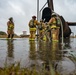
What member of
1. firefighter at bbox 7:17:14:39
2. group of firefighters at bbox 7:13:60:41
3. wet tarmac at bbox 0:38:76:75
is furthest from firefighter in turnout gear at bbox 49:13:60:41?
wet tarmac at bbox 0:38:76:75

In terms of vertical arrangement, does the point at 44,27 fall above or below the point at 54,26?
above

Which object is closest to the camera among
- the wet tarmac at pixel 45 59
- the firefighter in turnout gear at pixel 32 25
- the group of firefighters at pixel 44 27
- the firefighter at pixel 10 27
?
the wet tarmac at pixel 45 59

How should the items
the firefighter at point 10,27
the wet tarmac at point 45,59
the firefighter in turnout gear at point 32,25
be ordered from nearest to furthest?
the wet tarmac at point 45,59, the firefighter in turnout gear at point 32,25, the firefighter at point 10,27

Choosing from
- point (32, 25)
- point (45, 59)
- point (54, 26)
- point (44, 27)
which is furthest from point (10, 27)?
point (45, 59)

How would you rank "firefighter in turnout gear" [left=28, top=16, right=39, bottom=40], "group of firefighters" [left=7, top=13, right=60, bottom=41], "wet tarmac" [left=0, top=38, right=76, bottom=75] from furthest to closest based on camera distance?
1. "firefighter in turnout gear" [left=28, top=16, right=39, bottom=40]
2. "group of firefighters" [left=7, top=13, right=60, bottom=41]
3. "wet tarmac" [left=0, top=38, right=76, bottom=75]

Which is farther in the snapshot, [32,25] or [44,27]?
[44,27]

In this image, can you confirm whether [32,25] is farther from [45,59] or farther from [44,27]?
[45,59]

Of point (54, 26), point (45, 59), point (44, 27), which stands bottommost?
point (45, 59)

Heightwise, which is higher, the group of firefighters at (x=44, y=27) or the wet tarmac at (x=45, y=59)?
the group of firefighters at (x=44, y=27)

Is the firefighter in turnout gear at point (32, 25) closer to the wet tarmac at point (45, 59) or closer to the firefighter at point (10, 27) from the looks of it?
the firefighter at point (10, 27)

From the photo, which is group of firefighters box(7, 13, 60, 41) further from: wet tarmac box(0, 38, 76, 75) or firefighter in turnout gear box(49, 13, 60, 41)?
wet tarmac box(0, 38, 76, 75)

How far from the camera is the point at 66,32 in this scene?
30.3 meters

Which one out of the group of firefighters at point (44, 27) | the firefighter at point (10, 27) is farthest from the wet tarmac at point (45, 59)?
the firefighter at point (10, 27)

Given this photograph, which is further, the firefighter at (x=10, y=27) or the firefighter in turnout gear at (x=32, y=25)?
the firefighter at (x=10, y=27)
